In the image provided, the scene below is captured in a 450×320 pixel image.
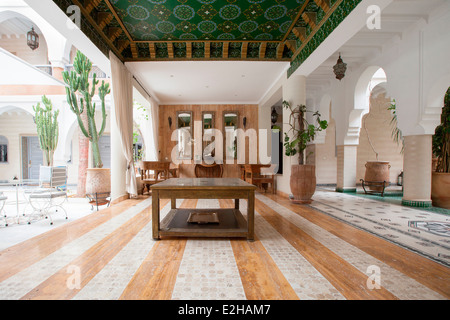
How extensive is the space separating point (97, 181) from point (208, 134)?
468 centimetres

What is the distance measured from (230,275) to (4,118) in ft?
49.6

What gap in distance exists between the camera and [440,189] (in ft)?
16.0

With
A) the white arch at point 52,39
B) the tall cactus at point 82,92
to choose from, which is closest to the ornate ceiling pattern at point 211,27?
the tall cactus at point 82,92

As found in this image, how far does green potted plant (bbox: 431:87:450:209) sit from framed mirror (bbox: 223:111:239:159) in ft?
19.9

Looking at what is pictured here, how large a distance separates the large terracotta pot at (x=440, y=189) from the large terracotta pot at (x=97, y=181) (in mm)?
7561

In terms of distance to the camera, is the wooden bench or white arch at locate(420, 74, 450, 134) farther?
the wooden bench

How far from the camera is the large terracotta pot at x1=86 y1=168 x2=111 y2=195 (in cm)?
570

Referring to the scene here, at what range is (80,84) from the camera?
609 centimetres

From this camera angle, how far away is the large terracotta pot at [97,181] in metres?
5.70

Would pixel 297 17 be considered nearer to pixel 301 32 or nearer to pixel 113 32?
pixel 301 32

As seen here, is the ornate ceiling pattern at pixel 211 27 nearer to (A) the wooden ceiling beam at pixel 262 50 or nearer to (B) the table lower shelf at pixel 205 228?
(A) the wooden ceiling beam at pixel 262 50

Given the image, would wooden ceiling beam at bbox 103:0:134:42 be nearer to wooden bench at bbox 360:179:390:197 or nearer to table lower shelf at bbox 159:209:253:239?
table lower shelf at bbox 159:209:253:239

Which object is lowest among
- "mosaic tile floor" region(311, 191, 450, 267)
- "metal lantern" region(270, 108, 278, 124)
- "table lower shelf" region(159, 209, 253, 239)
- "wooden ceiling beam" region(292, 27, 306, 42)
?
"mosaic tile floor" region(311, 191, 450, 267)

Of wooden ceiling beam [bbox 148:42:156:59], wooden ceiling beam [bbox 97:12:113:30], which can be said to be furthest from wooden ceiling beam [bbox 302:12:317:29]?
wooden ceiling beam [bbox 97:12:113:30]
